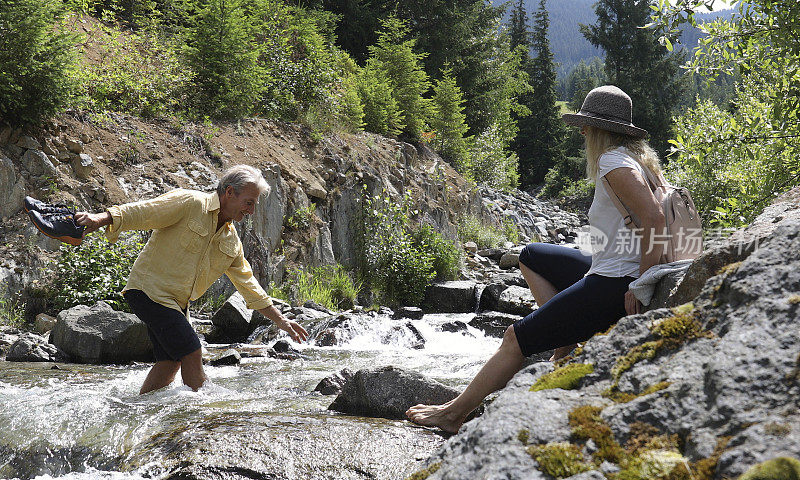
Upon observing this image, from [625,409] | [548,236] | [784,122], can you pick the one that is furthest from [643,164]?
[548,236]

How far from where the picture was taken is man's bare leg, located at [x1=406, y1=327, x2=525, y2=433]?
348 centimetres

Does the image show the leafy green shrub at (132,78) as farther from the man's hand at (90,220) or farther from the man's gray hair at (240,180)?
the man's hand at (90,220)

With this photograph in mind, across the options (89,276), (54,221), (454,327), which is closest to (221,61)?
(89,276)

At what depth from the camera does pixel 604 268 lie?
3475 millimetres

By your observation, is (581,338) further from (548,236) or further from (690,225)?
(548,236)

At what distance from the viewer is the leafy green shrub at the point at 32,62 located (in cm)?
855

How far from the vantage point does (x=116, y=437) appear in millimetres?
3982

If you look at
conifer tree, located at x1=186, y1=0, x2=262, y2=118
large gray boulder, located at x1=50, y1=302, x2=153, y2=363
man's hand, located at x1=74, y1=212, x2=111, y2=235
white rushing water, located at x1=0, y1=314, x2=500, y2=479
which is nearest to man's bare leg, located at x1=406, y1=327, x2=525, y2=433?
white rushing water, located at x1=0, y1=314, x2=500, y2=479

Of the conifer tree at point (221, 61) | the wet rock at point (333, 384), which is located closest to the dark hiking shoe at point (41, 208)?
the wet rock at point (333, 384)

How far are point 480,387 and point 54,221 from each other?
2886mm

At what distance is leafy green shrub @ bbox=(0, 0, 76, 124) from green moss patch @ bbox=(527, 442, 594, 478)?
9062mm

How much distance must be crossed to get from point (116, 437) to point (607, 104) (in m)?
3.71

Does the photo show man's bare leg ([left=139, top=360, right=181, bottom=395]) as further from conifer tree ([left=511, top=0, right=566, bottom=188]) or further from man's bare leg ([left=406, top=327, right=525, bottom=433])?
conifer tree ([left=511, top=0, right=566, bottom=188])

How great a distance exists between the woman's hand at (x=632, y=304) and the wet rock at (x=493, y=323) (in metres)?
7.90
